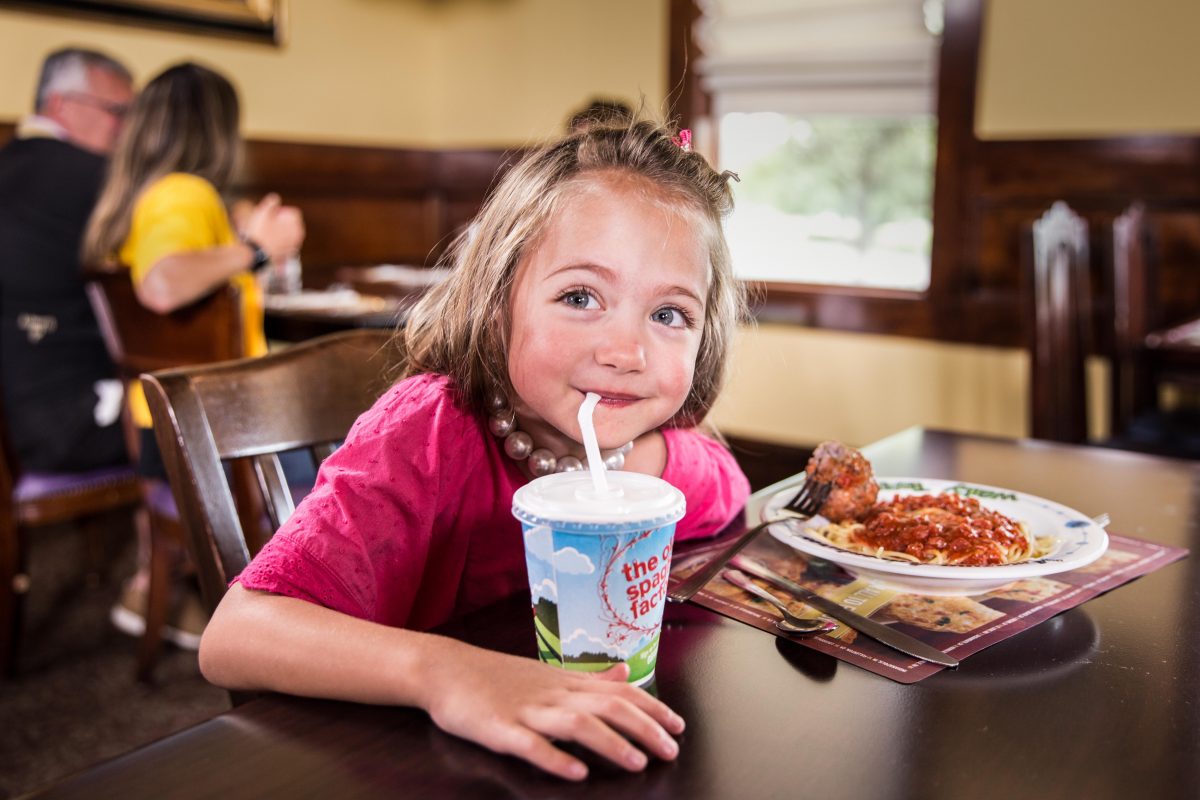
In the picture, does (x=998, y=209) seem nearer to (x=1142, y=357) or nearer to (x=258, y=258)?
(x=1142, y=357)

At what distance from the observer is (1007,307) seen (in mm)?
3518

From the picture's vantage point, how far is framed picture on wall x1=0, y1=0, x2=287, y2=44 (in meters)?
3.59

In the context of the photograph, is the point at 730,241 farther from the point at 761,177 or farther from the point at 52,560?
the point at 761,177

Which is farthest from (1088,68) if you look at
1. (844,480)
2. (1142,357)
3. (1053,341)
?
(844,480)

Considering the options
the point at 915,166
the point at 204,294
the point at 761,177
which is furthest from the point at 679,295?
the point at 761,177

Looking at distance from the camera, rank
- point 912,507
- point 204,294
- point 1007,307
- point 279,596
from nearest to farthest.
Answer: point 279,596, point 912,507, point 204,294, point 1007,307

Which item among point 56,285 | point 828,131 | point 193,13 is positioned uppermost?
point 193,13

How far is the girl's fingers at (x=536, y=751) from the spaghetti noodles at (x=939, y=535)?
0.43 meters

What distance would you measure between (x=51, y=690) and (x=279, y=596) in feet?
6.61

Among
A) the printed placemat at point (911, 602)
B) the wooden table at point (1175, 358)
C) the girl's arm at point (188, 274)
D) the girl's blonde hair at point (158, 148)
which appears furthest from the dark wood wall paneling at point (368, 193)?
the printed placemat at point (911, 602)

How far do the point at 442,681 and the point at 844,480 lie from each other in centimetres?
54

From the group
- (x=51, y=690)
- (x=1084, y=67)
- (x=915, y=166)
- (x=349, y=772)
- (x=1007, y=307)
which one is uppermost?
(x=1084, y=67)

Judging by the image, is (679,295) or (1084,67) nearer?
(679,295)

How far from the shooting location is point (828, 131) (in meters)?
3.92
